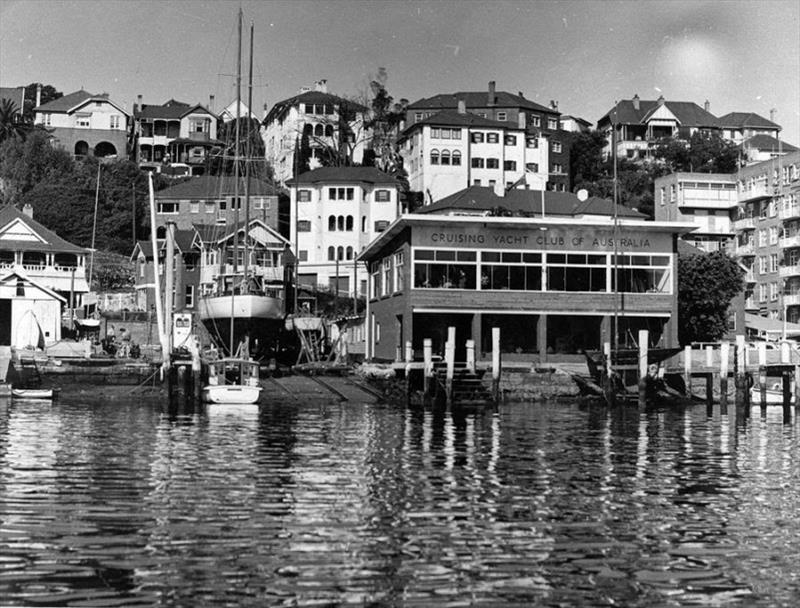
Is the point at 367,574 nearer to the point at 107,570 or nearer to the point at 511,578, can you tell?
the point at 511,578

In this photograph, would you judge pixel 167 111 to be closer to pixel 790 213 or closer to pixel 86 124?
pixel 86 124

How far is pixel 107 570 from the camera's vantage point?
14.6m

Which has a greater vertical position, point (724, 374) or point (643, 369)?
point (643, 369)

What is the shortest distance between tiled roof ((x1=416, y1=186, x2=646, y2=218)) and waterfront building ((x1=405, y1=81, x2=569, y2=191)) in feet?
101

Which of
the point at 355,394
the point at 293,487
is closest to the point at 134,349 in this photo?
the point at 355,394

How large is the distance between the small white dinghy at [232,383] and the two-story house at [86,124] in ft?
310

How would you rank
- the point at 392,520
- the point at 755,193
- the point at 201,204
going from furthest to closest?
the point at 201,204 → the point at 755,193 → the point at 392,520

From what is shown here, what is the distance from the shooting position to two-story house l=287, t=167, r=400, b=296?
117m

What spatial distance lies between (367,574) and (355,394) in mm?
42192

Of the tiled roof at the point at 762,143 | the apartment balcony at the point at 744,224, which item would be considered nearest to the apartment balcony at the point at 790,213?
the apartment balcony at the point at 744,224

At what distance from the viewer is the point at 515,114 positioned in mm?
140875

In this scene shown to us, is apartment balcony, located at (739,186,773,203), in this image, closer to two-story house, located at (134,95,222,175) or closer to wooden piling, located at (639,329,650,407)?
wooden piling, located at (639,329,650,407)

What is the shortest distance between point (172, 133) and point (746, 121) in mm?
79926

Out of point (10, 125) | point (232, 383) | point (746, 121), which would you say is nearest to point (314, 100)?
point (10, 125)
